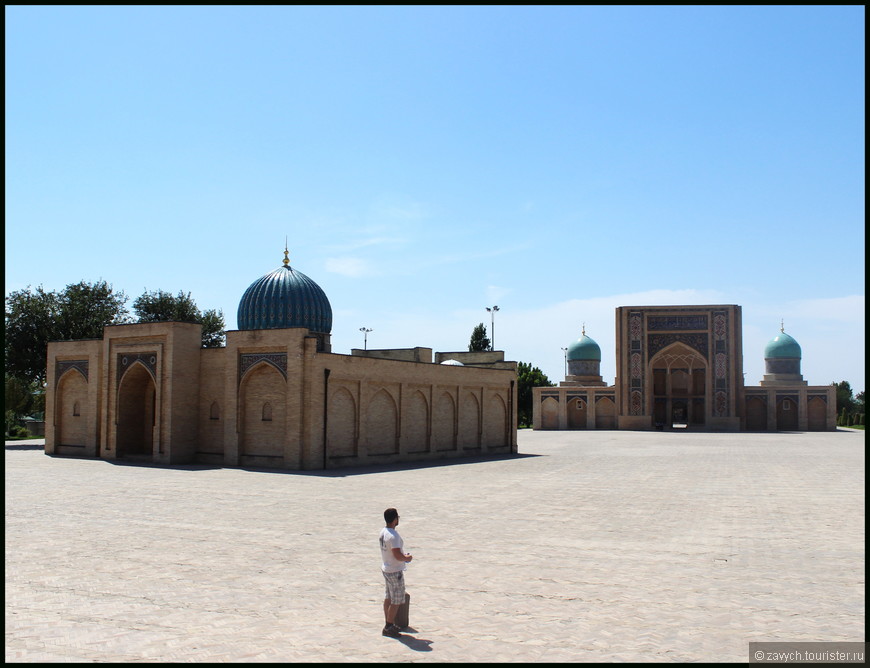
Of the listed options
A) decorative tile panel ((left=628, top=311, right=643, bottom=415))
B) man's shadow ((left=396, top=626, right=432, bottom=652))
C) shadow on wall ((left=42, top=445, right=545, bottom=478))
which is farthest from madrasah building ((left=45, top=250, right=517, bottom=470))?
decorative tile panel ((left=628, top=311, right=643, bottom=415))

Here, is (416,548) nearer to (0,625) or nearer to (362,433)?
(0,625)

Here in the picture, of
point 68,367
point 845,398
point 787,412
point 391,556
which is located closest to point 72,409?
point 68,367

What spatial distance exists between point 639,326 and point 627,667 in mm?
53490

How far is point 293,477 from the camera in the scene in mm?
21328

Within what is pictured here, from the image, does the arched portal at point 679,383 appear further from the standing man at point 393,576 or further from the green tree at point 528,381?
the standing man at point 393,576

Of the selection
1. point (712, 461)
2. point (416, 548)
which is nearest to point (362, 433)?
point (712, 461)

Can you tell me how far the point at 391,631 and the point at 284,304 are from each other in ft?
76.7

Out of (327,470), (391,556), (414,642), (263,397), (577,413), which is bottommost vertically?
(577,413)

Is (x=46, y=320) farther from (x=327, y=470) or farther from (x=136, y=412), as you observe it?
(x=327, y=470)

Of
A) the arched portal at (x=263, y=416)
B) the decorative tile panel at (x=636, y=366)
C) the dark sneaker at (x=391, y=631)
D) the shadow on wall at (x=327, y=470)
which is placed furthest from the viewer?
the decorative tile panel at (x=636, y=366)

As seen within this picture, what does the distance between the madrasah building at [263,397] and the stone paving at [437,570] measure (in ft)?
16.0

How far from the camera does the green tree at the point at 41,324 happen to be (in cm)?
3841

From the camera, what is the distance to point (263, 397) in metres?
24.7

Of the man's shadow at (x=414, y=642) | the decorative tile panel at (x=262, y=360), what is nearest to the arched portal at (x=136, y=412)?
the decorative tile panel at (x=262, y=360)
